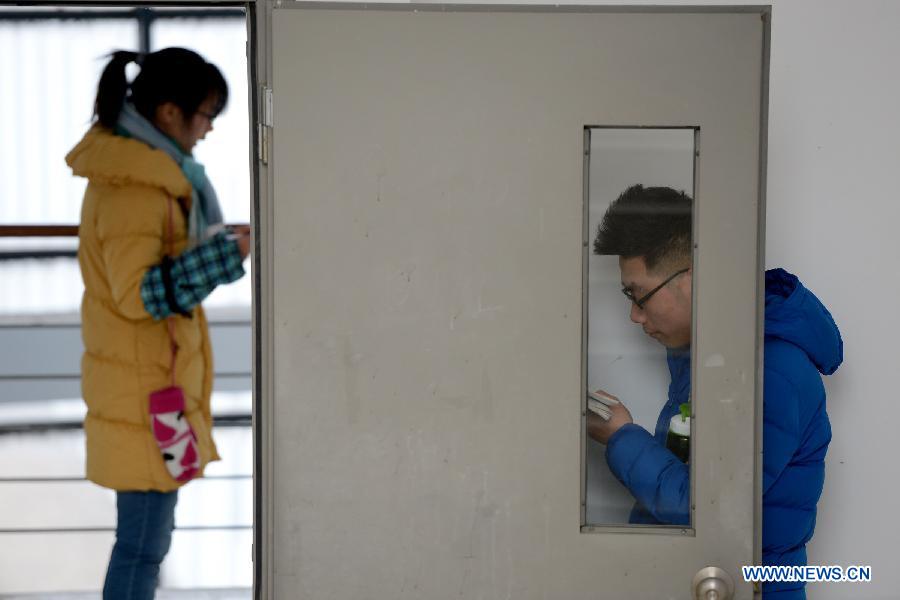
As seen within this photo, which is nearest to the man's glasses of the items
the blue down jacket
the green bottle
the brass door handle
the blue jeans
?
the blue down jacket

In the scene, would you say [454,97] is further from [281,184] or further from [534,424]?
[534,424]

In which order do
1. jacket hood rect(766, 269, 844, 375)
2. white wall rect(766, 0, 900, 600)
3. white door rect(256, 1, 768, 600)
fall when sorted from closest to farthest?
white door rect(256, 1, 768, 600) < jacket hood rect(766, 269, 844, 375) < white wall rect(766, 0, 900, 600)

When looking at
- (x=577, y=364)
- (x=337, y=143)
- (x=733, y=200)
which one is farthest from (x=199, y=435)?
(x=733, y=200)

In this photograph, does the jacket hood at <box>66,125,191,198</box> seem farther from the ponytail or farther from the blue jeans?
the blue jeans

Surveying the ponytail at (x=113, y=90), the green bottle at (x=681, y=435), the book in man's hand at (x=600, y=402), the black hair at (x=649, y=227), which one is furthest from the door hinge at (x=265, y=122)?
the green bottle at (x=681, y=435)

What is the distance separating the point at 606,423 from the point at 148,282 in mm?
941

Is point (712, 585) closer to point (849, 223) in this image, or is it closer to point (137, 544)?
point (849, 223)

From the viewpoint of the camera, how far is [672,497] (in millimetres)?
1617

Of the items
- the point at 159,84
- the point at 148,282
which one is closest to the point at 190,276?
the point at 148,282

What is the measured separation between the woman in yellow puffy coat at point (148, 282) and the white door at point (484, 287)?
7.5 inches

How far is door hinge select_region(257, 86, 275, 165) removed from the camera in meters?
1.59

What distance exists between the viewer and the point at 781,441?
165 centimetres

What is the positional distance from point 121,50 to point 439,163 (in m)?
0.74

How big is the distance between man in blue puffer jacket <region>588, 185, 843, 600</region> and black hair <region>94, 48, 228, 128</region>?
0.87 metres
